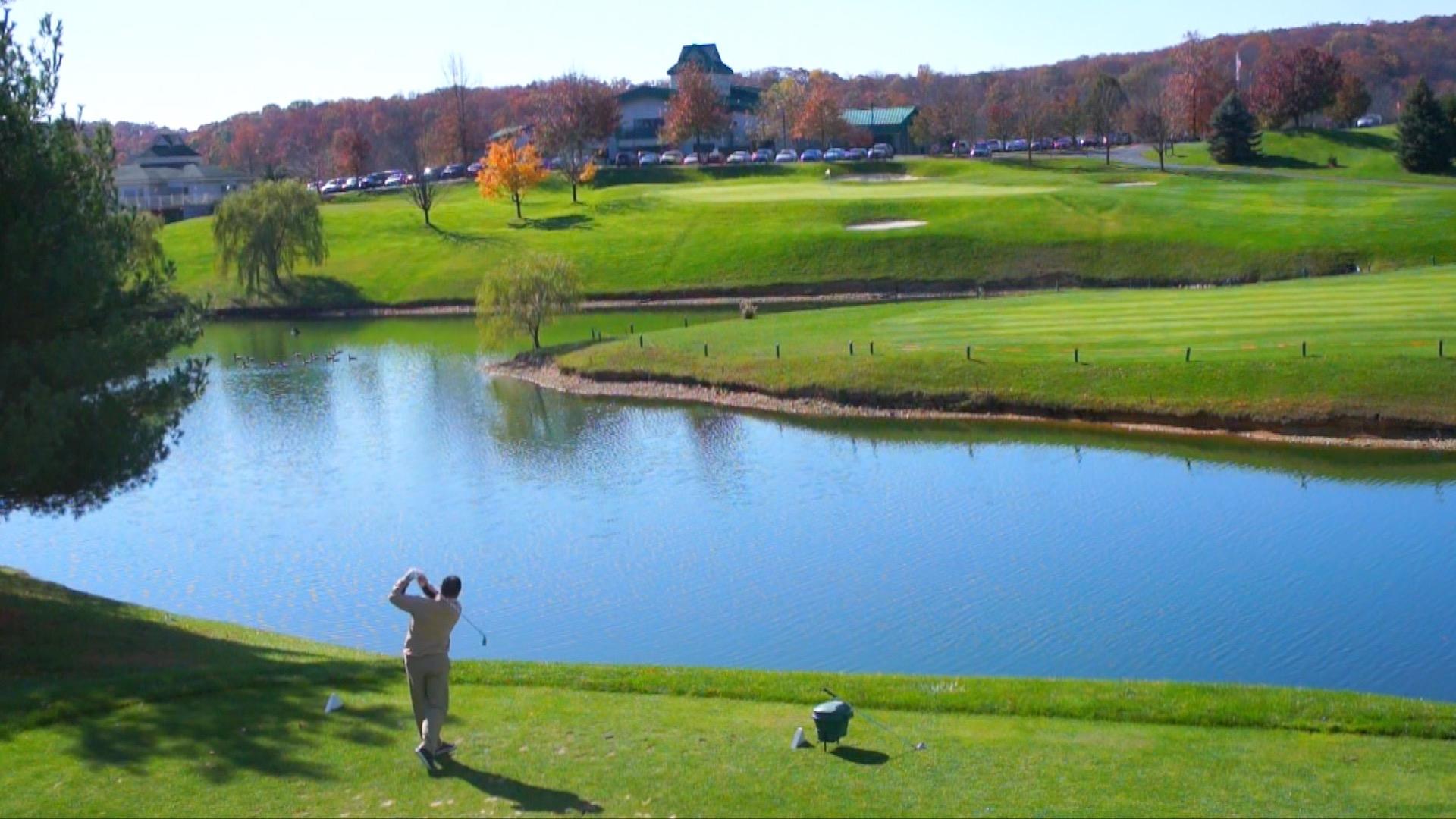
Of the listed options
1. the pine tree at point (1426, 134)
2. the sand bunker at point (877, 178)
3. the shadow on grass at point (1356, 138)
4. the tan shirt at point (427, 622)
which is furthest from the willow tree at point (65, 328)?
the shadow on grass at point (1356, 138)

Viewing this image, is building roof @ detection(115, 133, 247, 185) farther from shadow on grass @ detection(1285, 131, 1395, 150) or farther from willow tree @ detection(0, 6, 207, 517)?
willow tree @ detection(0, 6, 207, 517)

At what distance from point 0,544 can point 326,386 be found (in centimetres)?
2239

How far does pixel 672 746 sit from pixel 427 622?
2635 millimetres

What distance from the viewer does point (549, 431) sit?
4522cm

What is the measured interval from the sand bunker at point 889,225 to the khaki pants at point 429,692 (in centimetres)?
6963

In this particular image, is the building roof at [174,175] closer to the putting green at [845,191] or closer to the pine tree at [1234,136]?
the putting green at [845,191]

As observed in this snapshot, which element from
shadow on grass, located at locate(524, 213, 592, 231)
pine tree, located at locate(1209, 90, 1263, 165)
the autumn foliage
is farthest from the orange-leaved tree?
pine tree, located at locate(1209, 90, 1263, 165)

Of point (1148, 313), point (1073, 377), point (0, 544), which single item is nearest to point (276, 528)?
point (0, 544)

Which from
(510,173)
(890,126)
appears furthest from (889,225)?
(890,126)

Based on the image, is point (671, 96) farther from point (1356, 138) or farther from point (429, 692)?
point (429, 692)

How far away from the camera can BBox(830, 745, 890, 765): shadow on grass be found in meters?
13.2

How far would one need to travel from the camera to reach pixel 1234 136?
331 feet

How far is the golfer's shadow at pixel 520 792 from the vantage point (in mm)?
11844

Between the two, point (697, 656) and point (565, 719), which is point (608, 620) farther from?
point (565, 719)
